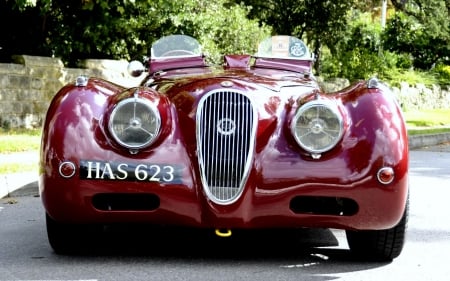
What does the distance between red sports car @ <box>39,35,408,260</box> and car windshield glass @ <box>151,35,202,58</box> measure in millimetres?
1678

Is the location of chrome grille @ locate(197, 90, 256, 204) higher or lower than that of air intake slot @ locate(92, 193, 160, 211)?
higher

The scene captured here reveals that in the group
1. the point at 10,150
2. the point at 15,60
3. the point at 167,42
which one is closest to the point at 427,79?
the point at 15,60

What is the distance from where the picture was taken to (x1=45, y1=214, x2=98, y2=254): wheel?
5000mm

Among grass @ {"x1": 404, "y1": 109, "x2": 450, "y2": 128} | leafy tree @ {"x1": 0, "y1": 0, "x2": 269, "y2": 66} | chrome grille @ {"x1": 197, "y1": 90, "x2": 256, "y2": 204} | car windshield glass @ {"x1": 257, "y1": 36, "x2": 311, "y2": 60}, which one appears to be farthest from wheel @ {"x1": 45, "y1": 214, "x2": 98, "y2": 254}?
grass @ {"x1": 404, "y1": 109, "x2": 450, "y2": 128}

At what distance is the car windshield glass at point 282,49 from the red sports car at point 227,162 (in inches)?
66.7

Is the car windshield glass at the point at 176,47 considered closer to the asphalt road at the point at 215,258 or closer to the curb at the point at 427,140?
the asphalt road at the point at 215,258

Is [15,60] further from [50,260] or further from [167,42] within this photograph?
[50,260]

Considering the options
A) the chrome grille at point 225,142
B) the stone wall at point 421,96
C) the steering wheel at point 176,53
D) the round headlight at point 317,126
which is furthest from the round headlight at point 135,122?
the stone wall at point 421,96

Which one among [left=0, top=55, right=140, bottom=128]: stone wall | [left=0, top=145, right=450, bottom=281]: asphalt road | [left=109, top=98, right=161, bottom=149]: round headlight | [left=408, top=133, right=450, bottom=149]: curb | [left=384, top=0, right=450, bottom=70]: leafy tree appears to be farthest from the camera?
[left=384, top=0, right=450, bottom=70]: leafy tree

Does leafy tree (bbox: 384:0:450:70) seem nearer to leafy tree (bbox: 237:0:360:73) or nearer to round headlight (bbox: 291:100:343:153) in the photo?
leafy tree (bbox: 237:0:360:73)

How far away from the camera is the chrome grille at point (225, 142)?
4.71 metres

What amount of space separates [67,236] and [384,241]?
1.83 meters

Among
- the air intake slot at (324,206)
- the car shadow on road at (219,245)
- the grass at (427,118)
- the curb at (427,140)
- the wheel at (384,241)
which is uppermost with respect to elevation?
the air intake slot at (324,206)

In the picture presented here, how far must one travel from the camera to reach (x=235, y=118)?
4809mm
